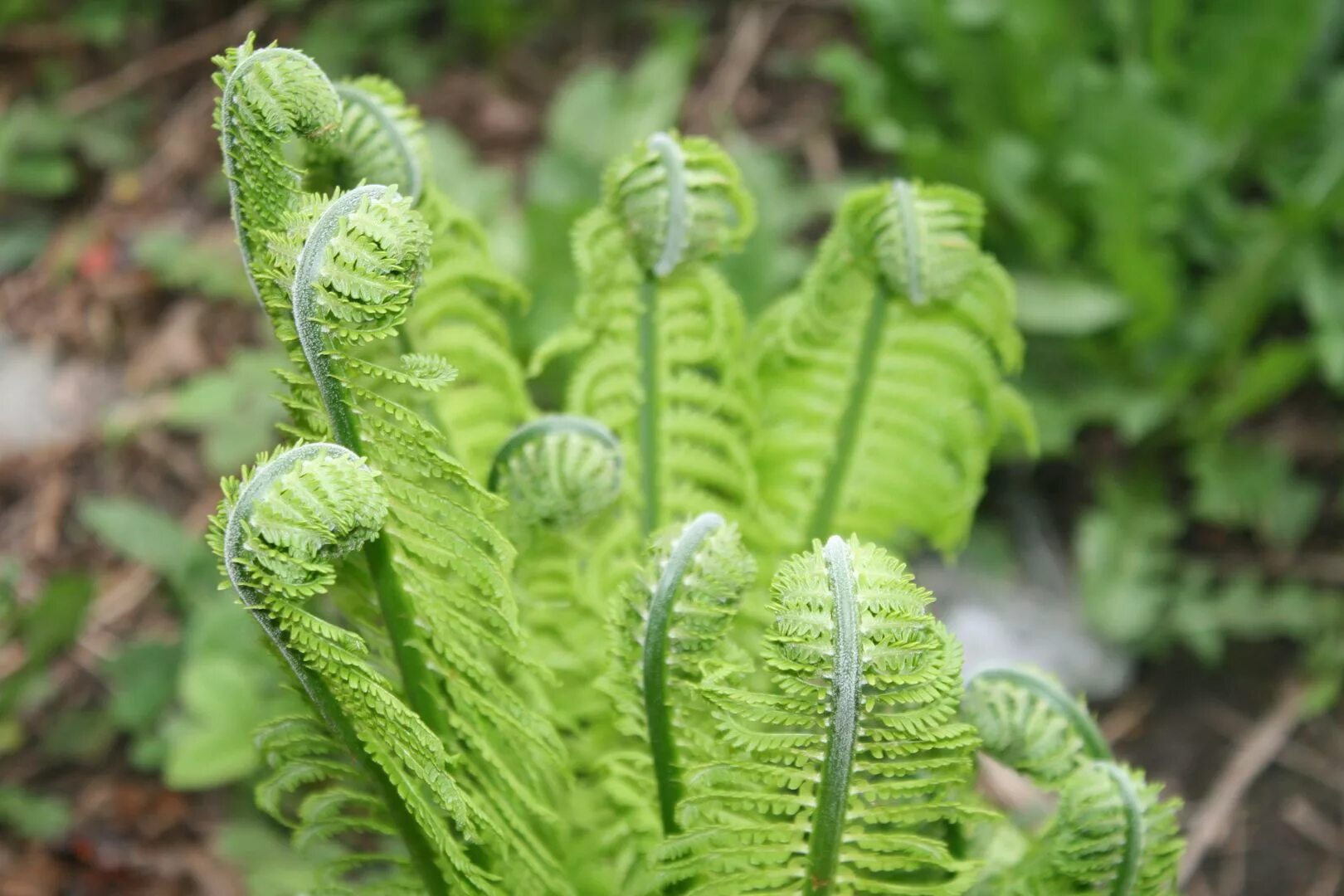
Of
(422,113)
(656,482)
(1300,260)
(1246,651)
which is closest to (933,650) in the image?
(656,482)

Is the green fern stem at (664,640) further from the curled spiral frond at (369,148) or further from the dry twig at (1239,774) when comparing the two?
the dry twig at (1239,774)

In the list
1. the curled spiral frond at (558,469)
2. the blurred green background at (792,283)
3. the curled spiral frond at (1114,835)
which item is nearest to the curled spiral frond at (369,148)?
the curled spiral frond at (558,469)

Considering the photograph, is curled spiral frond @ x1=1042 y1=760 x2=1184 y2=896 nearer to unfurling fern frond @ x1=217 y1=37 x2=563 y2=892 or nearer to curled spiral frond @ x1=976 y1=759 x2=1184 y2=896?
curled spiral frond @ x1=976 y1=759 x2=1184 y2=896

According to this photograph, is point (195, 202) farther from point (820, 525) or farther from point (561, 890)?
point (561, 890)

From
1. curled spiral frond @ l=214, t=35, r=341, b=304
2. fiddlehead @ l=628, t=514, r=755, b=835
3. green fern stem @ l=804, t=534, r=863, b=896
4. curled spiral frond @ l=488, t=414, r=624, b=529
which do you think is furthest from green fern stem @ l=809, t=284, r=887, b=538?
curled spiral frond @ l=214, t=35, r=341, b=304

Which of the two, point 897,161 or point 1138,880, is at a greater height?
point 897,161

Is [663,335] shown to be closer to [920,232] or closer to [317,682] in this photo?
[920,232]

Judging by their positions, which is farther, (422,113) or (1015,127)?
(422,113)
